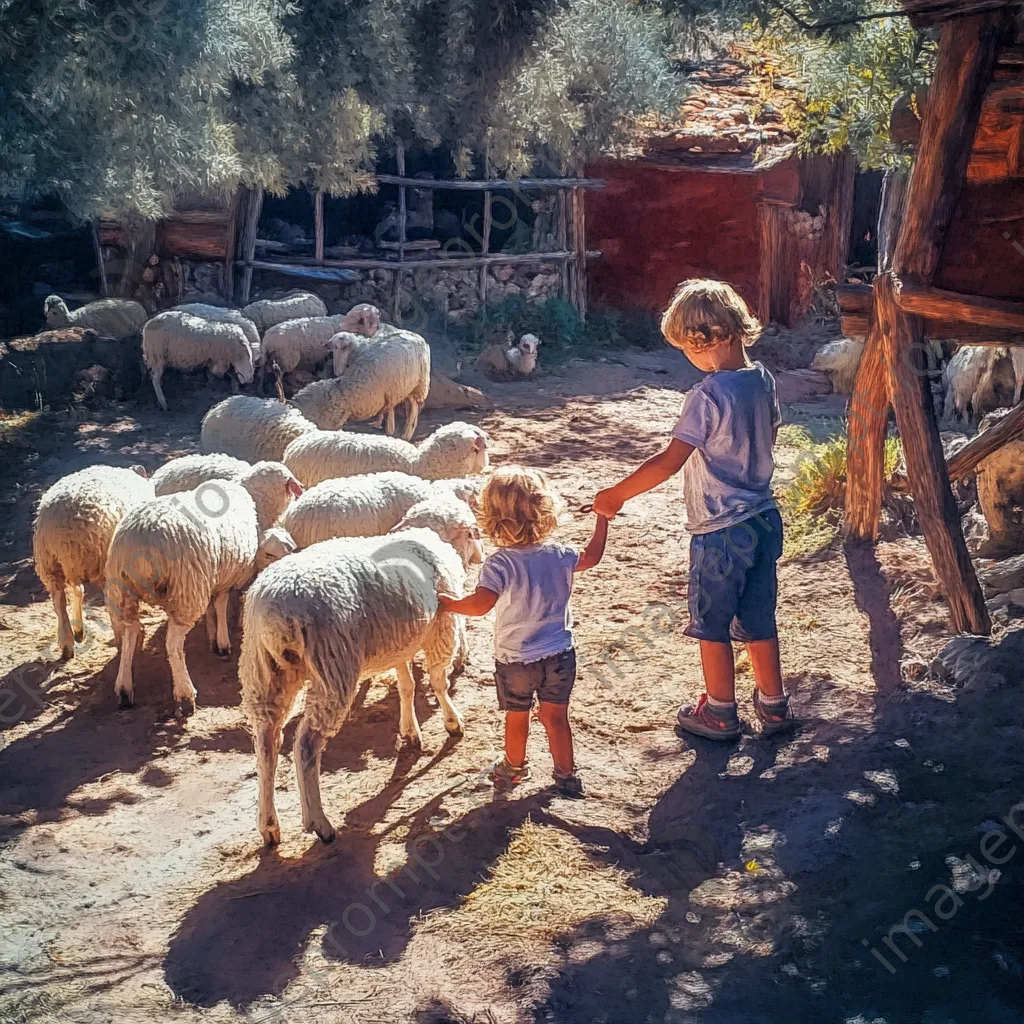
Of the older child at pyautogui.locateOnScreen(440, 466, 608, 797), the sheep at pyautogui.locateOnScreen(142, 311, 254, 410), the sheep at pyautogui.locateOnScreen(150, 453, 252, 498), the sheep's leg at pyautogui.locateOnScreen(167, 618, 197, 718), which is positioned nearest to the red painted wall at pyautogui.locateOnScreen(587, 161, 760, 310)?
the sheep at pyautogui.locateOnScreen(142, 311, 254, 410)

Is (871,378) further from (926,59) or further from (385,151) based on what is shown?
(385,151)

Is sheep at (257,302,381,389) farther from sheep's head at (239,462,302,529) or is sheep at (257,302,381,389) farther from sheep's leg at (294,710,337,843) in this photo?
sheep's leg at (294,710,337,843)

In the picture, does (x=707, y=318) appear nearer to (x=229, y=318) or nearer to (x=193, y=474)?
(x=193, y=474)

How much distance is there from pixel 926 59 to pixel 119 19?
18.9ft

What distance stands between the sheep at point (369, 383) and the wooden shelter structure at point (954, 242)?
5.09 meters

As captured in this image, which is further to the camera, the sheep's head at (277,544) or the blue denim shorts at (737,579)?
the sheep's head at (277,544)

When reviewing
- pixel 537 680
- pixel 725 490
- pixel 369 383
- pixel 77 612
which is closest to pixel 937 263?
pixel 725 490

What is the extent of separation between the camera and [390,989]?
10.4 feet

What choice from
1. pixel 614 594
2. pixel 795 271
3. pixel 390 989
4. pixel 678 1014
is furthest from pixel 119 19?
pixel 795 271

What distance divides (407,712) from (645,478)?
1.64m

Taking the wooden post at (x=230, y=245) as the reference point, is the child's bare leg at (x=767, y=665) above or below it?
below

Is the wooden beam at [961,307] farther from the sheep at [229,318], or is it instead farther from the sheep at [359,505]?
the sheep at [229,318]

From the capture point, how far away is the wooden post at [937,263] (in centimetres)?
481

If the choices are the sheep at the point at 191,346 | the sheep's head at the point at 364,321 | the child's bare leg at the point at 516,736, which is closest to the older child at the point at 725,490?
the child's bare leg at the point at 516,736
